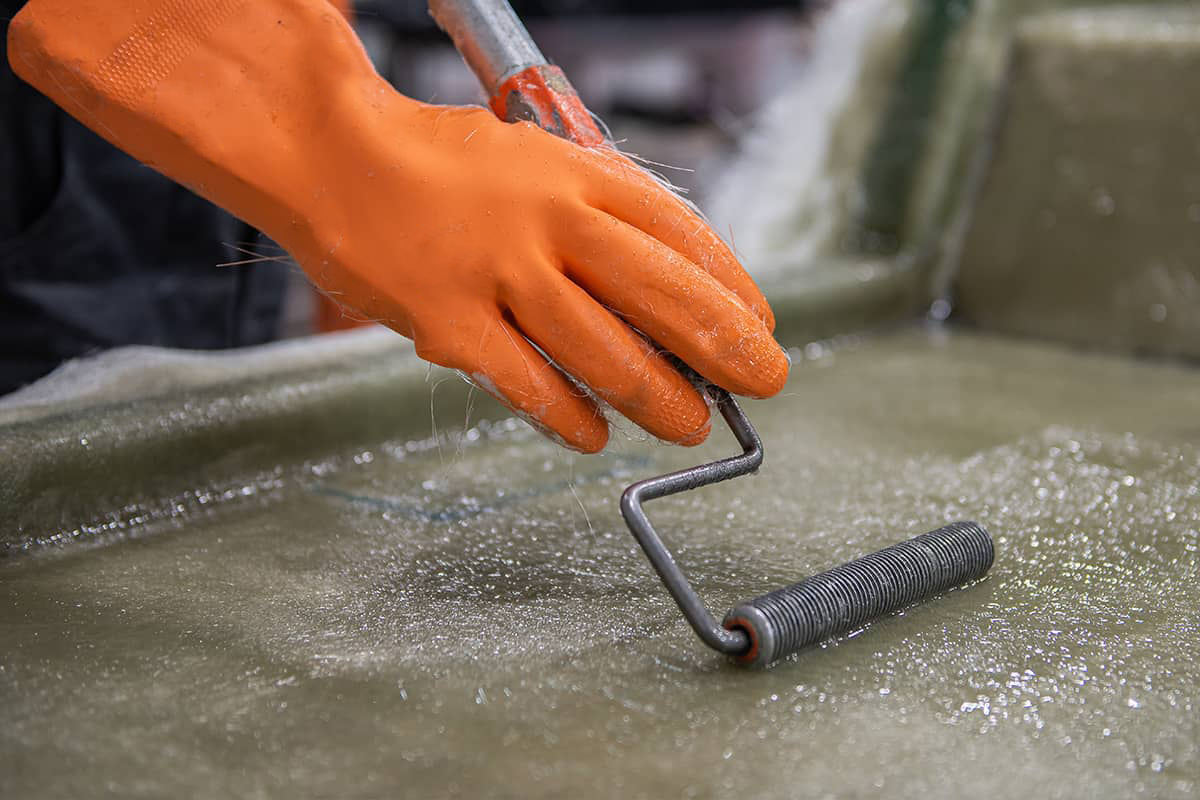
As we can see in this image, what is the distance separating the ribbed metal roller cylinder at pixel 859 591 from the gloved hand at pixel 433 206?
167mm

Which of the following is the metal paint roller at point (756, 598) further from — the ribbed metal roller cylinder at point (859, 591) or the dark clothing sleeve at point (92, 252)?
the dark clothing sleeve at point (92, 252)

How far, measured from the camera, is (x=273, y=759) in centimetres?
72

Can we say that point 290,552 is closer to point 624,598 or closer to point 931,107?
point 624,598

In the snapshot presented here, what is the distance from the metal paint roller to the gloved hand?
0.06 m

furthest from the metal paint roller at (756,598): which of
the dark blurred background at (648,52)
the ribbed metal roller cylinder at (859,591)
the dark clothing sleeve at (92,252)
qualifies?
the dark blurred background at (648,52)

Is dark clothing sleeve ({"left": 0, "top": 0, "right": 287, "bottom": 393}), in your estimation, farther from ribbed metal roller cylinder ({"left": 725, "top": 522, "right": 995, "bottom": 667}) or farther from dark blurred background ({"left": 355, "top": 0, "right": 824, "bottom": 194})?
dark blurred background ({"left": 355, "top": 0, "right": 824, "bottom": 194})

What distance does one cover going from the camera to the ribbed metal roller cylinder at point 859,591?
83 cm

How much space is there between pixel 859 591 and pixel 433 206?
451 mm

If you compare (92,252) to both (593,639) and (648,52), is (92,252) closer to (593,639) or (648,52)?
(593,639)

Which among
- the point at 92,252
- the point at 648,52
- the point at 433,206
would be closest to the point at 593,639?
the point at 433,206

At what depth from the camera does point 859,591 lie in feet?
2.91

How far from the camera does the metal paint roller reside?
2.74ft

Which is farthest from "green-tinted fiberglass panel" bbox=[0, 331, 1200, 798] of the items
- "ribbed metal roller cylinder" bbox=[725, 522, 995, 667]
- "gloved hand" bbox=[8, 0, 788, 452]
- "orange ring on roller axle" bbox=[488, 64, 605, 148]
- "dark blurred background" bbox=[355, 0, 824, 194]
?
"dark blurred background" bbox=[355, 0, 824, 194]

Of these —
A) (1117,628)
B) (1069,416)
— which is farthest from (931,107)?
(1117,628)
